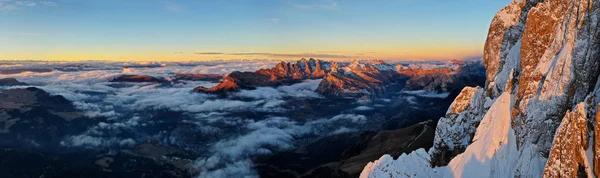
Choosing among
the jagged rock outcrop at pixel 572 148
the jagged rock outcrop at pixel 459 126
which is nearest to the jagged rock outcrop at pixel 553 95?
the jagged rock outcrop at pixel 572 148

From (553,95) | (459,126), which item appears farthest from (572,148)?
(459,126)

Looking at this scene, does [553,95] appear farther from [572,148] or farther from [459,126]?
[459,126]

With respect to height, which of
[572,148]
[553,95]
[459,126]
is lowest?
[459,126]

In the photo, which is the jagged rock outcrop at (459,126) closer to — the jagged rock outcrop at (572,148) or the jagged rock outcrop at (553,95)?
the jagged rock outcrop at (553,95)

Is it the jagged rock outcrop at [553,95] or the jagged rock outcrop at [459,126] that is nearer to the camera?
the jagged rock outcrop at [553,95]

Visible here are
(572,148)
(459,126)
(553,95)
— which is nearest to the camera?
(572,148)

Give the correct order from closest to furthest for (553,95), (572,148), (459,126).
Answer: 1. (572,148)
2. (553,95)
3. (459,126)

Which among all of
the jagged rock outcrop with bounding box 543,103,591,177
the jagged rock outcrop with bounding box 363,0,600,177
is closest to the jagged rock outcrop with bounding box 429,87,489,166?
the jagged rock outcrop with bounding box 363,0,600,177

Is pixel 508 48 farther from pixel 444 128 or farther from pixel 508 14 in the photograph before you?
pixel 444 128

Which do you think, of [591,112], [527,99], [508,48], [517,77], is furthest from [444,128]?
[591,112]

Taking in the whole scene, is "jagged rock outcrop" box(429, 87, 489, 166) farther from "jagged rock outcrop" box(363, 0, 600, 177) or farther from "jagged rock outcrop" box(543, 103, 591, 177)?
"jagged rock outcrop" box(543, 103, 591, 177)

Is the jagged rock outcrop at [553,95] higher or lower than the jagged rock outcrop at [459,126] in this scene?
higher
